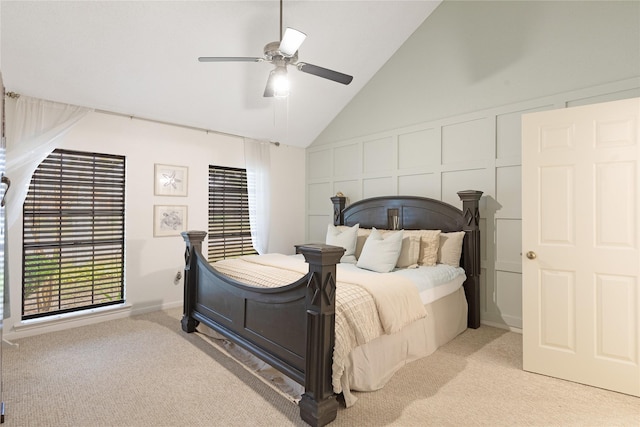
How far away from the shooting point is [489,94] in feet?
12.5

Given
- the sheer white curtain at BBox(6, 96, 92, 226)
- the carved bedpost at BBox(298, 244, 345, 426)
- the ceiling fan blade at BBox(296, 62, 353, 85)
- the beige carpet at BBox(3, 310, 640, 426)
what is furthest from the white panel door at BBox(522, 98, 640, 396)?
the sheer white curtain at BBox(6, 96, 92, 226)

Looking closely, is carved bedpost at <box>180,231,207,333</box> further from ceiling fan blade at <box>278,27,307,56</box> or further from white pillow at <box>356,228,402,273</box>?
ceiling fan blade at <box>278,27,307,56</box>

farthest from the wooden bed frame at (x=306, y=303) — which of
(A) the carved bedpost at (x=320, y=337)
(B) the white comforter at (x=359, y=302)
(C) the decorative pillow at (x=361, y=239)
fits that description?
(C) the decorative pillow at (x=361, y=239)

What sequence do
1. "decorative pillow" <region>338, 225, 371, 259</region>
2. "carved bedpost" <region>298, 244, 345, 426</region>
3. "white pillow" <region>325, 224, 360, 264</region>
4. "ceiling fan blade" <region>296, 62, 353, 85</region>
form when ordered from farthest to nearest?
"decorative pillow" <region>338, 225, 371, 259</region>, "white pillow" <region>325, 224, 360, 264</region>, "ceiling fan blade" <region>296, 62, 353, 85</region>, "carved bedpost" <region>298, 244, 345, 426</region>

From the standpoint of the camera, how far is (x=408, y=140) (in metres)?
4.49

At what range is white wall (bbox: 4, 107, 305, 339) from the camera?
11.7ft

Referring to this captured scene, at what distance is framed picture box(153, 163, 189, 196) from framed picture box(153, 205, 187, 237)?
20 cm

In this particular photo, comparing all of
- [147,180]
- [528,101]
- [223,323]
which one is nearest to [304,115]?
[147,180]

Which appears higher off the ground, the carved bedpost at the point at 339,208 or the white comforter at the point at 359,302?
the carved bedpost at the point at 339,208

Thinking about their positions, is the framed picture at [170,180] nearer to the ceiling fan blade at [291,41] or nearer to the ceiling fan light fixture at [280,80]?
the ceiling fan light fixture at [280,80]

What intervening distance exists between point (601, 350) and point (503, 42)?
316 cm

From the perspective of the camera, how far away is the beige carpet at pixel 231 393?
207cm

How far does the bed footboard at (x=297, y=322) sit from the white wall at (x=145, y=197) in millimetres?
1582

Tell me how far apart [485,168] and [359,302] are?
2.43 meters
